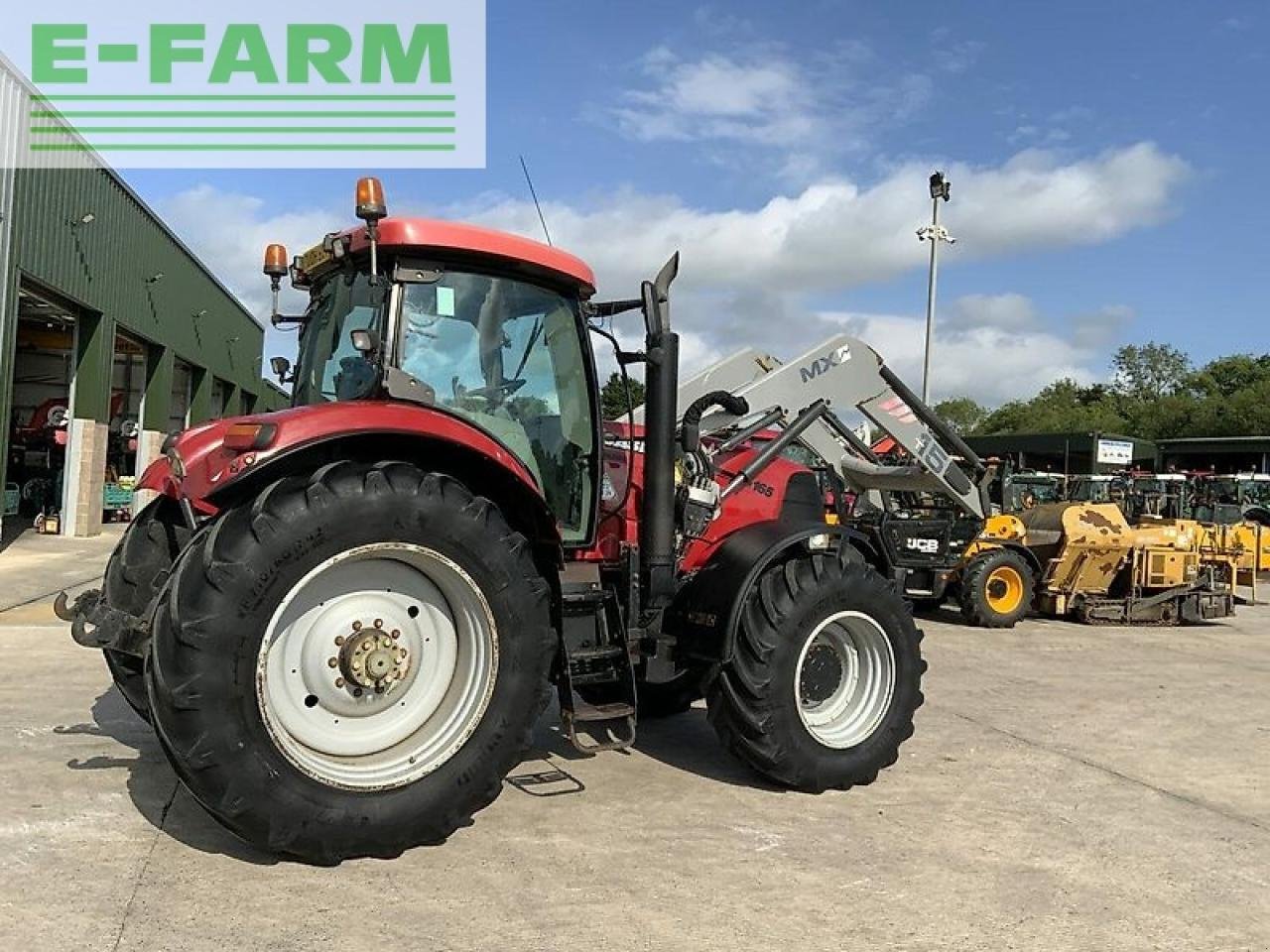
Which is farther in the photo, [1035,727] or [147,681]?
[1035,727]

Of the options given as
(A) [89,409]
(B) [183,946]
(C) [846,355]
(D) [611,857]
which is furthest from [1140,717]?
(A) [89,409]

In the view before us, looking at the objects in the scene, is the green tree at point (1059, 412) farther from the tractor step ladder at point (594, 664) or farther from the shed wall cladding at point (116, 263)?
the tractor step ladder at point (594, 664)

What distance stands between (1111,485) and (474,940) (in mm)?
20031

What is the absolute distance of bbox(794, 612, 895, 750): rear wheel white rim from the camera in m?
4.96

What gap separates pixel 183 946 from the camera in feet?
10.0

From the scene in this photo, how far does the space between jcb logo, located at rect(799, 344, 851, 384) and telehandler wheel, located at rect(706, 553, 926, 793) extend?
2.05m

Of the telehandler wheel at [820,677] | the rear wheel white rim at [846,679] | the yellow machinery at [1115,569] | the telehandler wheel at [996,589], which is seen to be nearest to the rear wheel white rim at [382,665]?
the telehandler wheel at [820,677]

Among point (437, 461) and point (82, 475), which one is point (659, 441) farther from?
point (82, 475)

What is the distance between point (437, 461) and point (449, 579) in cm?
49

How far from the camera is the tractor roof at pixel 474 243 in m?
4.26

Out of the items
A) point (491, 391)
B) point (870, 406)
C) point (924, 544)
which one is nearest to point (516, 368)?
point (491, 391)

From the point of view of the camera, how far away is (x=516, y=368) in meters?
4.71

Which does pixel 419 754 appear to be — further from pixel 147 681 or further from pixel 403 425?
pixel 403 425

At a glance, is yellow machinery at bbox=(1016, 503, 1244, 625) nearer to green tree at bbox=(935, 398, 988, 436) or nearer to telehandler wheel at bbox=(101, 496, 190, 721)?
telehandler wheel at bbox=(101, 496, 190, 721)
